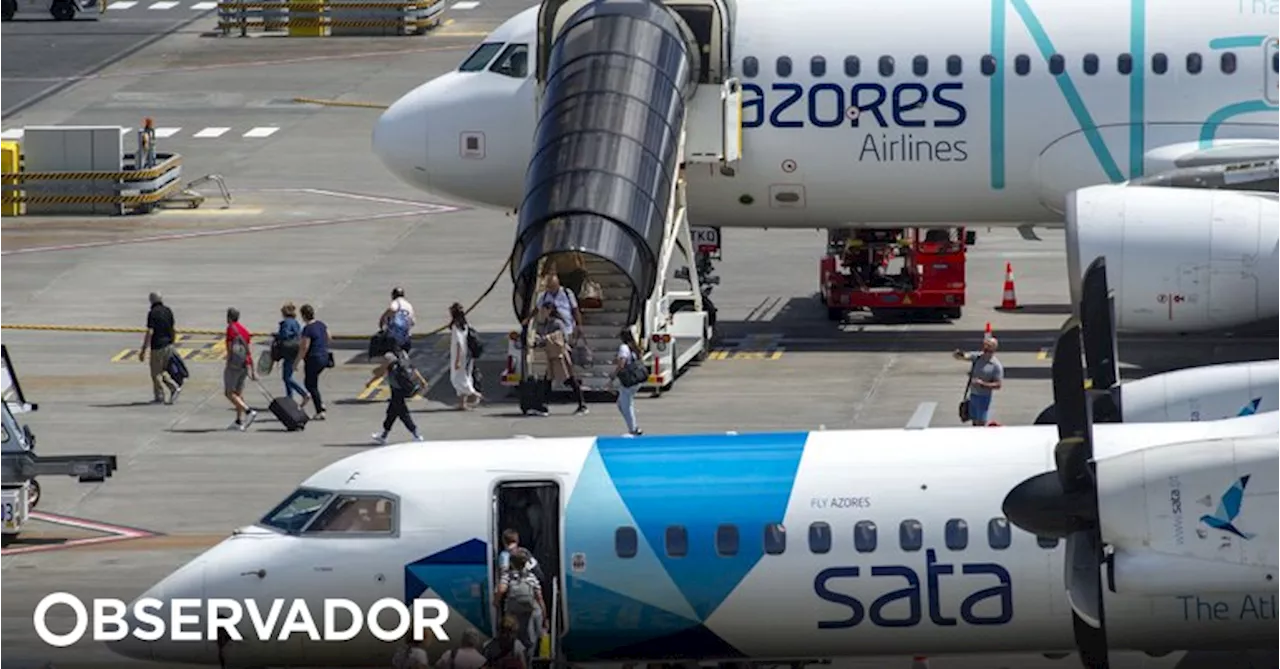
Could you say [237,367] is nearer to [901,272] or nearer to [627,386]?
[627,386]

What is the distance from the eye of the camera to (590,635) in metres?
26.9

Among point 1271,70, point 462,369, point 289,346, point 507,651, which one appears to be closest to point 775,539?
point 507,651

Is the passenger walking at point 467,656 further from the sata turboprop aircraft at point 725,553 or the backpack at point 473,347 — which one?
the backpack at point 473,347

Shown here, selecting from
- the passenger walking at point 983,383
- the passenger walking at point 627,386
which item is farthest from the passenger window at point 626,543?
the passenger walking at point 627,386

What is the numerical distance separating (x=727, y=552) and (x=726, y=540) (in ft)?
0.37

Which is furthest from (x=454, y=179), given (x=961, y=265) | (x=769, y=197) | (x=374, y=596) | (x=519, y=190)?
(x=374, y=596)

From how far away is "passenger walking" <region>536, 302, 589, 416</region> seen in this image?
4062cm

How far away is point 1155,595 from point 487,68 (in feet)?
75.9

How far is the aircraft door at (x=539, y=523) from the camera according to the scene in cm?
2688

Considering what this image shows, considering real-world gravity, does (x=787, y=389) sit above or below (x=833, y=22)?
below

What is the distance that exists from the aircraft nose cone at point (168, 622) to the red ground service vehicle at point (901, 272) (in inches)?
825

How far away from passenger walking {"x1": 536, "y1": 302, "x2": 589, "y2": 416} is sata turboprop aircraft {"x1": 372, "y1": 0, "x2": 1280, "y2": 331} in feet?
6.59

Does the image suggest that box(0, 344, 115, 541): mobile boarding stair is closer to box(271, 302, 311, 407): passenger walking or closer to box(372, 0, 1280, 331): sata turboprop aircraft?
box(271, 302, 311, 407): passenger walking

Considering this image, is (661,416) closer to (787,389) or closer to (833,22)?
(787,389)
